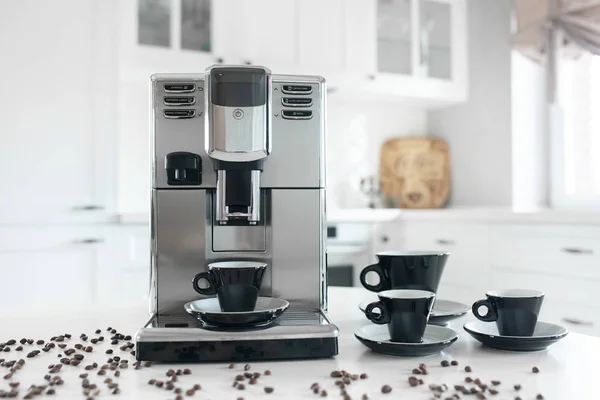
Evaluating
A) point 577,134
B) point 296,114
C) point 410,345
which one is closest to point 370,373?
point 410,345

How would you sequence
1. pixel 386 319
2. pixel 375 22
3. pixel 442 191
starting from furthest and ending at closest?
pixel 442 191, pixel 375 22, pixel 386 319

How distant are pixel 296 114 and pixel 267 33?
202 centimetres

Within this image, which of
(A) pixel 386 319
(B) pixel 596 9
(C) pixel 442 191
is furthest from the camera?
(C) pixel 442 191

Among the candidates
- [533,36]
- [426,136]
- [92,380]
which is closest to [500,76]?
[533,36]

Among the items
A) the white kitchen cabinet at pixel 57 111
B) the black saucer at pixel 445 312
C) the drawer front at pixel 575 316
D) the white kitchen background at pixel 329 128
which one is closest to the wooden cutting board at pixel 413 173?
the white kitchen background at pixel 329 128

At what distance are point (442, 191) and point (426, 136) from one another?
0.39m

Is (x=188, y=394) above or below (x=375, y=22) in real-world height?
below

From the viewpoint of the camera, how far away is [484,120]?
130 inches

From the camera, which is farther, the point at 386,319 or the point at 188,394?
the point at 386,319

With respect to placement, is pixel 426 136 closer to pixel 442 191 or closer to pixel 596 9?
pixel 442 191

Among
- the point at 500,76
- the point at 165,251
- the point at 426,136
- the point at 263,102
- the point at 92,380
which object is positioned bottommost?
the point at 92,380

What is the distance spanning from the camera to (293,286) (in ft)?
2.97

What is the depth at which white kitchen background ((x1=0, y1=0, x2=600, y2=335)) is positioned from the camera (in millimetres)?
2355

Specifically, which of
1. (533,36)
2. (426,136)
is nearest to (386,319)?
(533,36)
